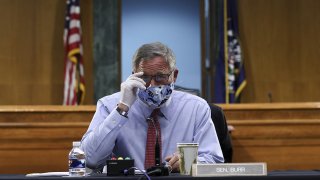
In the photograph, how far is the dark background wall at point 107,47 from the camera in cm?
797

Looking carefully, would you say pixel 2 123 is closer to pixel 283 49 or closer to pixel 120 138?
pixel 120 138

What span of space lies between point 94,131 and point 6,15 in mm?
5121

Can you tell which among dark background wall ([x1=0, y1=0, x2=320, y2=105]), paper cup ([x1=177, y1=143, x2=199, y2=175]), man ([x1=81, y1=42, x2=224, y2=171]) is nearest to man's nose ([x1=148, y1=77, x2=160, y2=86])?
man ([x1=81, y1=42, x2=224, y2=171])

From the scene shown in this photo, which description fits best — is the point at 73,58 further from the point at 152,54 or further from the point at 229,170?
the point at 229,170

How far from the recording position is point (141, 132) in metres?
3.28

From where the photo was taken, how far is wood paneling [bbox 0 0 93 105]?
26.1 feet

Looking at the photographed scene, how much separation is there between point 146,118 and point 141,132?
0.08 metres

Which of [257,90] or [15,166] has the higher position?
[257,90]

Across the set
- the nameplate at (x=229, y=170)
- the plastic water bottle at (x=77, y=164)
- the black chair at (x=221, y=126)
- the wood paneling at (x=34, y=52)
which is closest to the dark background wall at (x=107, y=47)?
the wood paneling at (x=34, y=52)

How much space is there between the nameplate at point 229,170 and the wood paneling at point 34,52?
573 cm

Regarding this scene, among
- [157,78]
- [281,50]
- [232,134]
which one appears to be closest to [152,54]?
[157,78]

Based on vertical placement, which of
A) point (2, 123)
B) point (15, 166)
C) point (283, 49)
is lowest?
point (15, 166)

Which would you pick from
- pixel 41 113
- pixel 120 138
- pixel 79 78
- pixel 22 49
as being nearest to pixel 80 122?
pixel 41 113

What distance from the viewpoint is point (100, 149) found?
10.4ft
